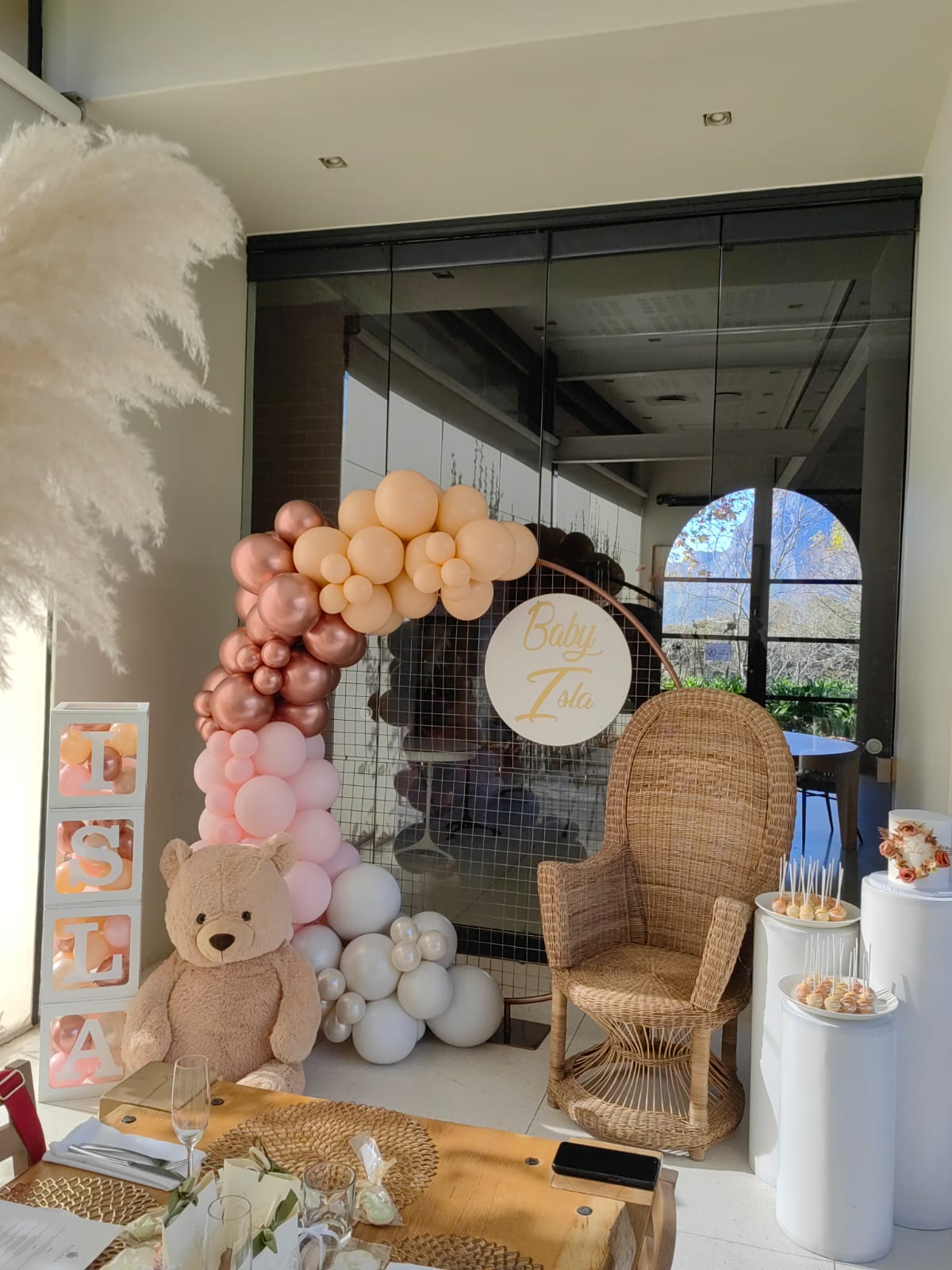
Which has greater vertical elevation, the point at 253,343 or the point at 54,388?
the point at 253,343

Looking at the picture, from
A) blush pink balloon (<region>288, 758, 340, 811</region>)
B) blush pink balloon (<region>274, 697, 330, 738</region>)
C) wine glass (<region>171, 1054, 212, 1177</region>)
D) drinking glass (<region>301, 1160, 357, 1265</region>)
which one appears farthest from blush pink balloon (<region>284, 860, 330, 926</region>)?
drinking glass (<region>301, 1160, 357, 1265</region>)

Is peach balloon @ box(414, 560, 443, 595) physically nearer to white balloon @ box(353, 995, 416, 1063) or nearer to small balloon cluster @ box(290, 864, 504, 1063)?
small balloon cluster @ box(290, 864, 504, 1063)

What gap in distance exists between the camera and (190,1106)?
167cm

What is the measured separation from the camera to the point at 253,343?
179 inches

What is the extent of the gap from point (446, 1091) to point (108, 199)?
9.93ft

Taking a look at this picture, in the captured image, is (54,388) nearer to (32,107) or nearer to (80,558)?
(80,558)

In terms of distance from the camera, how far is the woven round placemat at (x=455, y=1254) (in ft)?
5.33

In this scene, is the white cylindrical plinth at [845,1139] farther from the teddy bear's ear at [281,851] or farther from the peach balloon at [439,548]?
the peach balloon at [439,548]

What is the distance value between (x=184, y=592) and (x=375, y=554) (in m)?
1.36

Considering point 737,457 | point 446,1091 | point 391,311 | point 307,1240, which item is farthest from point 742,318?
point 307,1240

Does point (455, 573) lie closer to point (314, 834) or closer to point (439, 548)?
point (439, 548)

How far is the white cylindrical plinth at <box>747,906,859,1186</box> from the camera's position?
2.66 metres

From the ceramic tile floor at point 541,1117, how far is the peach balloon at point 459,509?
5.67 ft

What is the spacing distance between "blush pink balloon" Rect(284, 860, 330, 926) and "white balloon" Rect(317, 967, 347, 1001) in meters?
0.19
